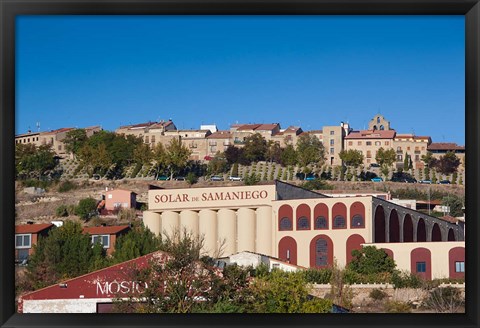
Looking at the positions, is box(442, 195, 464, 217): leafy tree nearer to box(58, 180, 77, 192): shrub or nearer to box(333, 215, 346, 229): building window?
box(333, 215, 346, 229): building window

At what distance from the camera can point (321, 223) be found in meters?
29.8

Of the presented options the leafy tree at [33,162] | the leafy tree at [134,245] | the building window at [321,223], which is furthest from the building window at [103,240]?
the leafy tree at [33,162]

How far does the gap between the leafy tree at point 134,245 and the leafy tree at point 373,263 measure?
5466 mm

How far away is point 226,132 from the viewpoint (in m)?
64.3

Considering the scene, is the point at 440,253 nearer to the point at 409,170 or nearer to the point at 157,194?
the point at 157,194

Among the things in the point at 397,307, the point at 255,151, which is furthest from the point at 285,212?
the point at 255,151

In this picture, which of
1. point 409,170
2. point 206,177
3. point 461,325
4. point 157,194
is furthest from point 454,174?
point 461,325

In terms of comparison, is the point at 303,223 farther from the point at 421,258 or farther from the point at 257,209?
the point at 421,258

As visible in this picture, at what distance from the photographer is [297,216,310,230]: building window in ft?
98.3

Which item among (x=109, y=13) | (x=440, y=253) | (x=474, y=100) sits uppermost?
(x=109, y=13)

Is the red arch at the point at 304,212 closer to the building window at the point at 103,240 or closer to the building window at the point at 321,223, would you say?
the building window at the point at 321,223

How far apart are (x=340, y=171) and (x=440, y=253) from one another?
28.1 metres

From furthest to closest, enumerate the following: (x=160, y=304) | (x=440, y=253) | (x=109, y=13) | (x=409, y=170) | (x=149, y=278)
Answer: (x=409, y=170) < (x=440, y=253) < (x=149, y=278) < (x=160, y=304) < (x=109, y=13)

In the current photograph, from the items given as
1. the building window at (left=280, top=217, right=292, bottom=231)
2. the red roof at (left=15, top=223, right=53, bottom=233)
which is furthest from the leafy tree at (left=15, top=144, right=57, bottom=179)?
the building window at (left=280, top=217, right=292, bottom=231)
